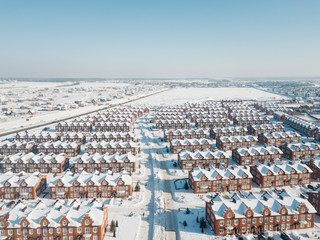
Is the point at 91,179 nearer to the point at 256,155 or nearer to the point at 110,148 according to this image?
the point at 110,148

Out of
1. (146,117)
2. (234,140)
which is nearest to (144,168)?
(234,140)

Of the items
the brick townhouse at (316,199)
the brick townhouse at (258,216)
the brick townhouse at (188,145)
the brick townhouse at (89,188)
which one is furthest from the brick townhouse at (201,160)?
the brick townhouse at (258,216)

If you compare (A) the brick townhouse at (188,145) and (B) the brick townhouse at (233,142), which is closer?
(A) the brick townhouse at (188,145)

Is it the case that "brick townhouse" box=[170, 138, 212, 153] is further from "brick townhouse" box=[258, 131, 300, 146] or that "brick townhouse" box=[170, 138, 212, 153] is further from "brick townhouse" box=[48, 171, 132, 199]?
"brick townhouse" box=[48, 171, 132, 199]

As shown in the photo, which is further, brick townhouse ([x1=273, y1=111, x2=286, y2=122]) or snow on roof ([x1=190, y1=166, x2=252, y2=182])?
brick townhouse ([x1=273, y1=111, x2=286, y2=122])

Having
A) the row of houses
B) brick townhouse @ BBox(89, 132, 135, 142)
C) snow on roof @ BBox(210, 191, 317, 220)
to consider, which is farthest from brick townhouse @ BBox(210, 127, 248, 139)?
snow on roof @ BBox(210, 191, 317, 220)

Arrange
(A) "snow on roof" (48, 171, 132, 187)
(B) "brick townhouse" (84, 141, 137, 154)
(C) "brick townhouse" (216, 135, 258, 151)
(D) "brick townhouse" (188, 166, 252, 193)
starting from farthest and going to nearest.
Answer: (C) "brick townhouse" (216, 135, 258, 151), (B) "brick townhouse" (84, 141, 137, 154), (D) "brick townhouse" (188, 166, 252, 193), (A) "snow on roof" (48, 171, 132, 187)

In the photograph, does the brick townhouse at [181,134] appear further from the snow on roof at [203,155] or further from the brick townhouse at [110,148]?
the snow on roof at [203,155]
